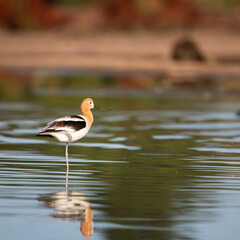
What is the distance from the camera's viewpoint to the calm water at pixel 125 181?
350 inches

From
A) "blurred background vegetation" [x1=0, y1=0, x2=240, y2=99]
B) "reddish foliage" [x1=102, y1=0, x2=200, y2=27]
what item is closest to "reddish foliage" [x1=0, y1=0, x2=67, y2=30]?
"blurred background vegetation" [x1=0, y1=0, x2=240, y2=99]

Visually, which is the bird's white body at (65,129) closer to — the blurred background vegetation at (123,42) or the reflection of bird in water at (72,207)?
the reflection of bird in water at (72,207)

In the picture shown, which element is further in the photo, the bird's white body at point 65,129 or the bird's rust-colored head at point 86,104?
the bird's rust-colored head at point 86,104

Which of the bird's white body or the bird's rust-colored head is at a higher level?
the bird's rust-colored head

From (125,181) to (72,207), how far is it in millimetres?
1861

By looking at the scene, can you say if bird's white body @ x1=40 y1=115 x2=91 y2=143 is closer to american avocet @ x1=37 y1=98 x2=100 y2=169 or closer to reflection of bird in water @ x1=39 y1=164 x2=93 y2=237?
american avocet @ x1=37 y1=98 x2=100 y2=169

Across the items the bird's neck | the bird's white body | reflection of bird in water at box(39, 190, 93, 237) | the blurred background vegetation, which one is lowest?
reflection of bird in water at box(39, 190, 93, 237)

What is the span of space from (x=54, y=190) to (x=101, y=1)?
4008 cm

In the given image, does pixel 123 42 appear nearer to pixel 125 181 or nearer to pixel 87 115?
pixel 87 115

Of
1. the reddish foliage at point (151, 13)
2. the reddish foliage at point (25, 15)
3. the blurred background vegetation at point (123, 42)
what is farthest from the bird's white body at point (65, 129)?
the reddish foliage at point (25, 15)

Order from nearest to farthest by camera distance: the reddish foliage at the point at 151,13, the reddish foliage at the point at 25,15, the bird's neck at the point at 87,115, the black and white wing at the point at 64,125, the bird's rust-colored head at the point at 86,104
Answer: the black and white wing at the point at 64,125 → the bird's neck at the point at 87,115 → the bird's rust-colored head at the point at 86,104 → the reddish foliage at the point at 25,15 → the reddish foliage at the point at 151,13

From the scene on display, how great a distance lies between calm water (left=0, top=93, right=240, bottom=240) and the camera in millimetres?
8891

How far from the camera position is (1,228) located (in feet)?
28.8

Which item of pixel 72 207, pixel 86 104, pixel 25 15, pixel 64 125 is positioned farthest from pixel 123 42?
pixel 72 207
